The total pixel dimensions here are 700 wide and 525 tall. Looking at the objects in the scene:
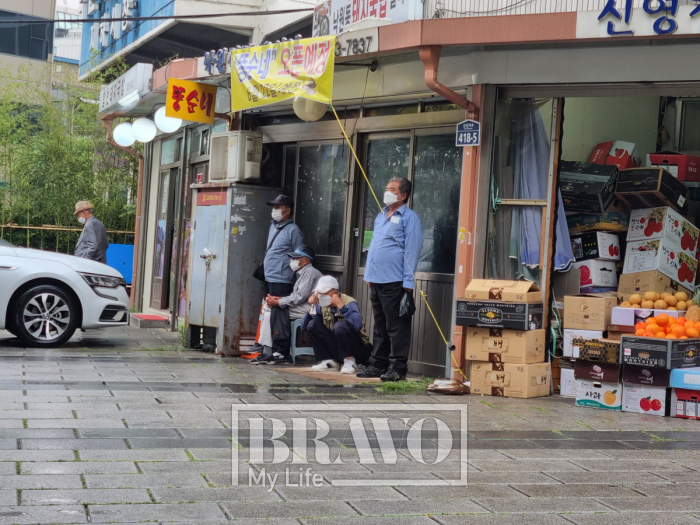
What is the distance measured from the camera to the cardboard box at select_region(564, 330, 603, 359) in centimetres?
843

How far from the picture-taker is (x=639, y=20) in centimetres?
746

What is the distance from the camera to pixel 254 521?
408 cm

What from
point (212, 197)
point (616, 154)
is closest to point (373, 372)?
point (212, 197)

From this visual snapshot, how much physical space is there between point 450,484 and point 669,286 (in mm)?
5094

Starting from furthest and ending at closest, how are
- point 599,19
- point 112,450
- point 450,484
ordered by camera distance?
point 599,19, point 112,450, point 450,484

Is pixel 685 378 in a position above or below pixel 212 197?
below

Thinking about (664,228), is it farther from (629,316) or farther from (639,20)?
(639,20)

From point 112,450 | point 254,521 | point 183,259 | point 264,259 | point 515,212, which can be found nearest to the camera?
point 254,521

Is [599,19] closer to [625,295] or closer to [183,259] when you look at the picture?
[625,295]

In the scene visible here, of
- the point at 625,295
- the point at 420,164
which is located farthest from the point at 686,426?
the point at 420,164

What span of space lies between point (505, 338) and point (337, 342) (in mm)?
2046

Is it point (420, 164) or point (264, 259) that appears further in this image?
point (264, 259)

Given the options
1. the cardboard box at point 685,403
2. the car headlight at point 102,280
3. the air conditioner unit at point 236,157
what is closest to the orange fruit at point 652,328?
the cardboard box at point 685,403

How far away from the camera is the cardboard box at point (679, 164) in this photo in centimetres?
995
